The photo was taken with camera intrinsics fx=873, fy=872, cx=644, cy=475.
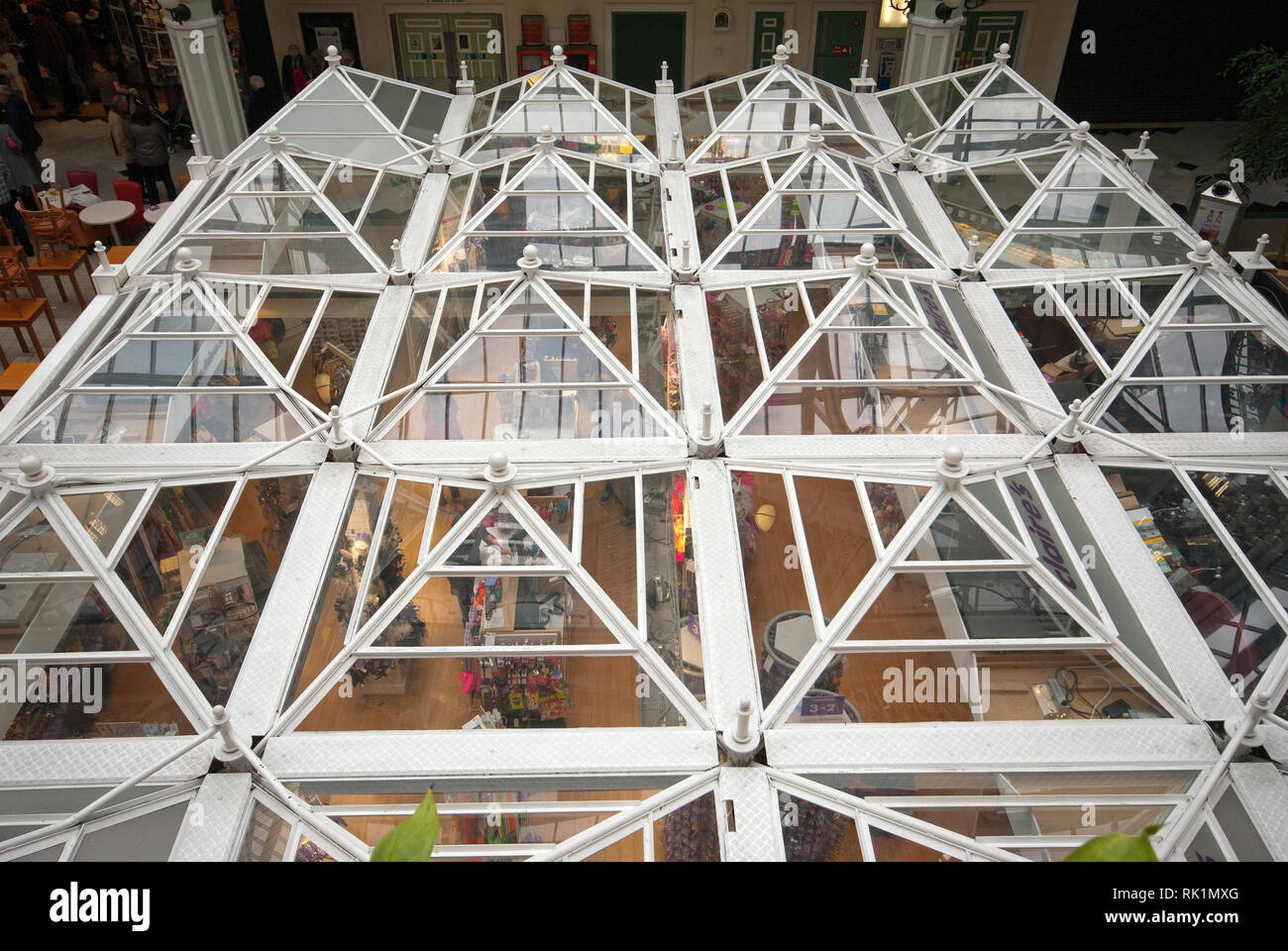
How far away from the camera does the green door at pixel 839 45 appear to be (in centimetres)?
1543

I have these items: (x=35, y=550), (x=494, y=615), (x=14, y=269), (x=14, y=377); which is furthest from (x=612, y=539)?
(x=14, y=269)

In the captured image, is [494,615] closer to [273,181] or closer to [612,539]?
[612,539]

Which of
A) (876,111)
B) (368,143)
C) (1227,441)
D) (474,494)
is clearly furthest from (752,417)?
(876,111)

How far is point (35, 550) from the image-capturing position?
14.6 feet

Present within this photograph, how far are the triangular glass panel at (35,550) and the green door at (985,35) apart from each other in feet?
51.6

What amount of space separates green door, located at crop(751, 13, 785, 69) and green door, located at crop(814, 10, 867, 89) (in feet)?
2.32

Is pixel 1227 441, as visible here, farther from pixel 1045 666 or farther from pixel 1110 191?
pixel 1110 191

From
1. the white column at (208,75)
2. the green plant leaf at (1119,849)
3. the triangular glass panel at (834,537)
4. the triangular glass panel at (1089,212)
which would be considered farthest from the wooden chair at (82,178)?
the green plant leaf at (1119,849)

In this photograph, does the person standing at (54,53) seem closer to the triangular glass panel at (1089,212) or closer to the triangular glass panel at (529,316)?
the triangular glass panel at (529,316)

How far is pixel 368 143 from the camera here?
8.57m

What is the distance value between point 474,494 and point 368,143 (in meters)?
5.35

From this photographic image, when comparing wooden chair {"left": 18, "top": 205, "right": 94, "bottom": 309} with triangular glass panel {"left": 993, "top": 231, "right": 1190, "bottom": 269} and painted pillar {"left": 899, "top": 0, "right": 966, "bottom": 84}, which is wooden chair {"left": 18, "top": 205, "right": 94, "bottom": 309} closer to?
triangular glass panel {"left": 993, "top": 231, "right": 1190, "bottom": 269}

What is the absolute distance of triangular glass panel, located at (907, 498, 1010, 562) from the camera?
4496 millimetres

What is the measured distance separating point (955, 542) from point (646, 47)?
14.0 meters
